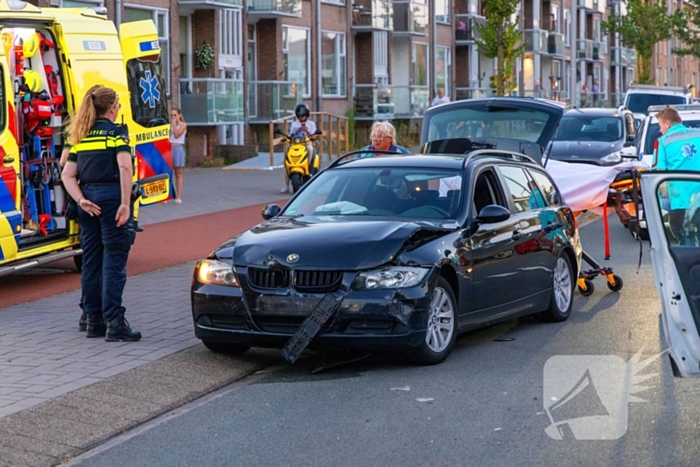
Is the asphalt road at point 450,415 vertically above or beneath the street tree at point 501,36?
beneath

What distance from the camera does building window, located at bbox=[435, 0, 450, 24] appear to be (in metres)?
53.4

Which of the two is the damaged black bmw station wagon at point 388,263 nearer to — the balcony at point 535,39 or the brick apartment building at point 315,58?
the brick apartment building at point 315,58

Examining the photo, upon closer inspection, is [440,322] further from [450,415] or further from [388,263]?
[450,415]

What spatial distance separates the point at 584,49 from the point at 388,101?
33.1m

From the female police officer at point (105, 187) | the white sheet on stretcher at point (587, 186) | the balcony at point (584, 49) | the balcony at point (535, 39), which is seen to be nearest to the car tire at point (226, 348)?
the female police officer at point (105, 187)

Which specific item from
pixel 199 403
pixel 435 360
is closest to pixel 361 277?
pixel 435 360

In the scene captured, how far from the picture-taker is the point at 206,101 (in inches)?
1321

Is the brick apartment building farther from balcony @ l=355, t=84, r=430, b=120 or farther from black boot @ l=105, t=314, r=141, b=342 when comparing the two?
black boot @ l=105, t=314, r=141, b=342

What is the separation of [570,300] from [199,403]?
4.13 meters

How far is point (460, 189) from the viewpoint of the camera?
9086 mm

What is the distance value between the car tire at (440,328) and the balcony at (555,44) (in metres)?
61.1

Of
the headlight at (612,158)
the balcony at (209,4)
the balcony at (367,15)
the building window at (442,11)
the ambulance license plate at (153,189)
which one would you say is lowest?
the ambulance license plate at (153,189)

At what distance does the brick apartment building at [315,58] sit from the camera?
33719mm
